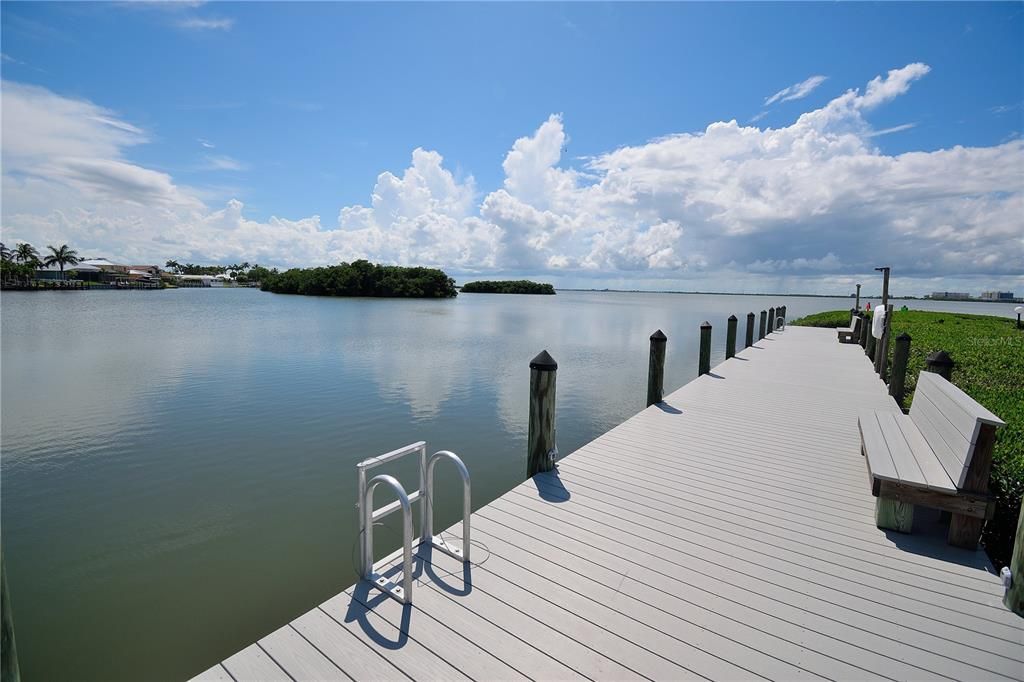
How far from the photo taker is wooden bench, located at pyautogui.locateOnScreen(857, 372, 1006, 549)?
3479mm

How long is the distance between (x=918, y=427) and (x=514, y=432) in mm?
5820

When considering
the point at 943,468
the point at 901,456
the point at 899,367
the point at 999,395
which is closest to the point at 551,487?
the point at 901,456

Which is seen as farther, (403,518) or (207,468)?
(207,468)

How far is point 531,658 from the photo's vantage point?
8.66 feet

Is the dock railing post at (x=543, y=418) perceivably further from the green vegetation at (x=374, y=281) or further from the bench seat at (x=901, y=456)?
the green vegetation at (x=374, y=281)

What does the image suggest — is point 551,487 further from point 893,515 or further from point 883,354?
point 883,354

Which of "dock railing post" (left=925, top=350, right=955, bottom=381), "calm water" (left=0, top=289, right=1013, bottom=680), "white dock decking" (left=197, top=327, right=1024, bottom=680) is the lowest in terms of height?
"calm water" (left=0, top=289, right=1013, bottom=680)

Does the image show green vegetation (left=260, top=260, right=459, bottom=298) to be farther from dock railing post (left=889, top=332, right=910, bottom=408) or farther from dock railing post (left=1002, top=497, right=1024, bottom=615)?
dock railing post (left=1002, top=497, right=1024, bottom=615)

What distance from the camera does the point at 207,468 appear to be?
7.12 m

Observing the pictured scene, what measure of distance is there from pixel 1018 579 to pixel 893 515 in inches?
41.6

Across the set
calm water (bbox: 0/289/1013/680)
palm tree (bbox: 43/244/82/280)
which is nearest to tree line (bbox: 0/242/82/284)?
palm tree (bbox: 43/244/82/280)

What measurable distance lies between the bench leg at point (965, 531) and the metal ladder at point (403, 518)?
3.72 meters

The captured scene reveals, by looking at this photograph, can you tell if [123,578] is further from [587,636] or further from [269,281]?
[269,281]

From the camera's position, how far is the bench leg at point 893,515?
157 inches
